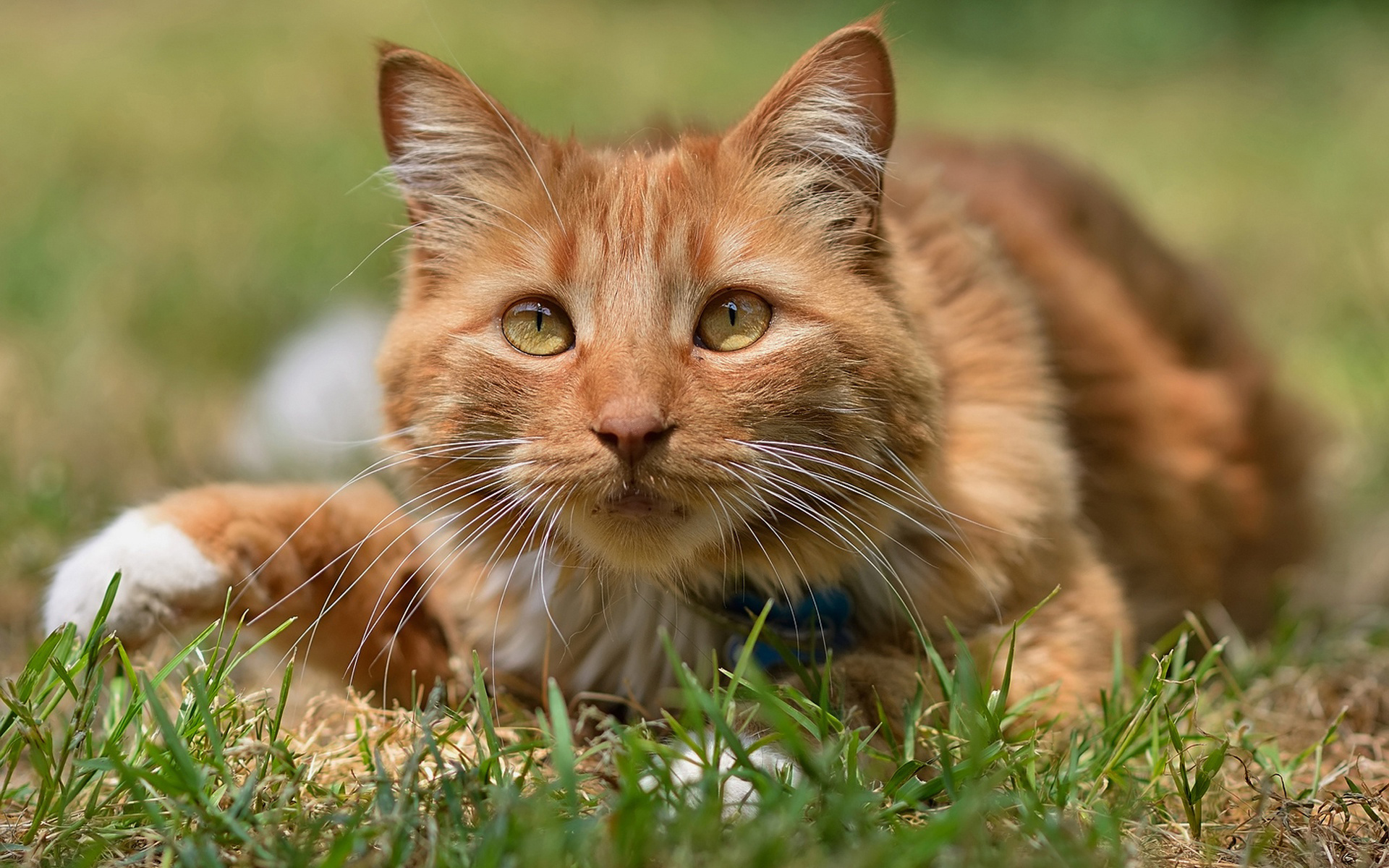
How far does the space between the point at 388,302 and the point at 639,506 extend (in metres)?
2.36

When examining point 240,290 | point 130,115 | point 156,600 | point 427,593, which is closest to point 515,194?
point 427,593

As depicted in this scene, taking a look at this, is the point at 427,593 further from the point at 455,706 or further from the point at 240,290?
the point at 240,290

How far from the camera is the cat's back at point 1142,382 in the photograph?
281cm

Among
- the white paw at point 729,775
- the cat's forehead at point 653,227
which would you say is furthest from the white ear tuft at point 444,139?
the white paw at point 729,775

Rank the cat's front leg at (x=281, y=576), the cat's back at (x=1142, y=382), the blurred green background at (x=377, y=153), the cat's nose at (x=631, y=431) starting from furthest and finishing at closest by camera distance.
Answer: the blurred green background at (x=377, y=153) → the cat's back at (x=1142, y=382) → the cat's front leg at (x=281, y=576) → the cat's nose at (x=631, y=431)

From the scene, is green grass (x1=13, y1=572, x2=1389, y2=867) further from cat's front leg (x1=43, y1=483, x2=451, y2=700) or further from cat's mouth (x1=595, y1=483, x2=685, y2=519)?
cat's mouth (x1=595, y1=483, x2=685, y2=519)

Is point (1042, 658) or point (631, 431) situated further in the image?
point (1042, 658)

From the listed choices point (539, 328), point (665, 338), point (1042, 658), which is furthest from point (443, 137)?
point (1042, 658)

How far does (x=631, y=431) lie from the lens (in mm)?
1667

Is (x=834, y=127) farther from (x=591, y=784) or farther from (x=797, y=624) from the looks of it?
(x=591, y=784)

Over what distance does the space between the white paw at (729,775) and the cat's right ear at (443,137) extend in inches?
42.6

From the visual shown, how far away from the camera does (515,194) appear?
208cm

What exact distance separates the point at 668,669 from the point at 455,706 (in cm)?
43

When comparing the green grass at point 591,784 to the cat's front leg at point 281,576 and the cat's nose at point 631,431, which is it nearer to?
the cat's front leg at point 281,576
